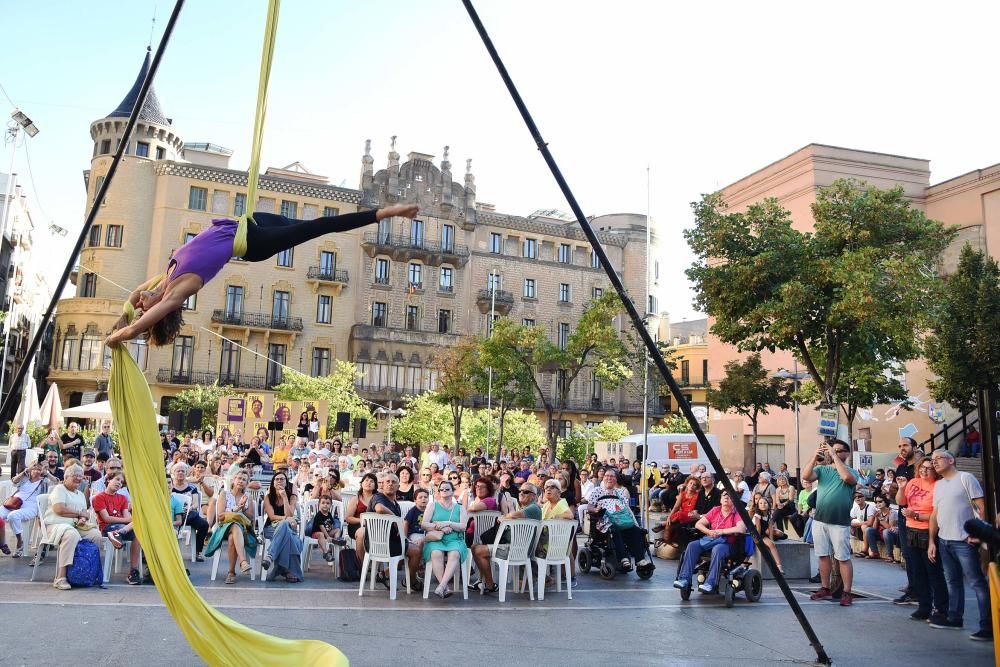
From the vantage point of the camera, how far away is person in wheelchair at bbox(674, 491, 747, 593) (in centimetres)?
857

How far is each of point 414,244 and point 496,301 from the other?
6.01m

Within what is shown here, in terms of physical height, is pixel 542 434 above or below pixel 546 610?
above

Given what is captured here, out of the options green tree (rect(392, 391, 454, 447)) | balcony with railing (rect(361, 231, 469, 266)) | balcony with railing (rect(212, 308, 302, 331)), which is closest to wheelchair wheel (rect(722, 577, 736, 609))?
green tree (rect(392, 391, 454, 447))

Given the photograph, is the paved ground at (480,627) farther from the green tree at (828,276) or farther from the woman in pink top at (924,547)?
the green tree at (828,276)

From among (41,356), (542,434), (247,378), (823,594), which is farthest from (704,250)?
(41,356)

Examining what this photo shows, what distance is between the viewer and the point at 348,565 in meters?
9.25

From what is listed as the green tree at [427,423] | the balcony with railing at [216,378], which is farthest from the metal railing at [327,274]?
the green tree at [427,423]

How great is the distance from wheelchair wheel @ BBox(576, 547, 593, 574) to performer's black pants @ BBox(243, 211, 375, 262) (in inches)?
285

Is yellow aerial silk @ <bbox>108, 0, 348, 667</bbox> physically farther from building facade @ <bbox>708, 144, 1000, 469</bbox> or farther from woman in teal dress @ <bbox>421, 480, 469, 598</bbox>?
building facade @ <bbox>708, 144, 1000, 469</bbox>

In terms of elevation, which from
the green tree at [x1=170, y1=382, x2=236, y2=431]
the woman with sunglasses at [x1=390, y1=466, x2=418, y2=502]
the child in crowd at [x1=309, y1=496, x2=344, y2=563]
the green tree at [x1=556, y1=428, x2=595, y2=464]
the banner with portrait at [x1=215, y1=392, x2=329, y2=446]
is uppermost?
the green tree at [x1=170, y1=382, x2=236, y2=431]

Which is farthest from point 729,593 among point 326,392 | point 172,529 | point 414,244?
point 414,244

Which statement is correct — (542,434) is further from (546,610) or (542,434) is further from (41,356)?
(546,610)

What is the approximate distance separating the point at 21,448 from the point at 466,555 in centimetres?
1196

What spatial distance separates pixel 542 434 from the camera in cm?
3956
